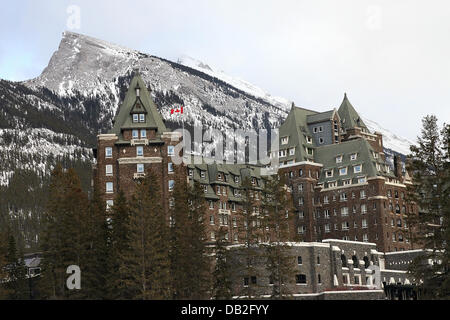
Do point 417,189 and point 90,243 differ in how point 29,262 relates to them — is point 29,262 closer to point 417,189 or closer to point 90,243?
point 90,243

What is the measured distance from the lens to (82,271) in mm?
87312

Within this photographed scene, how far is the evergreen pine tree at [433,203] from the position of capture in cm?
6944

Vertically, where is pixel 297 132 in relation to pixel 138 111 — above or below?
above

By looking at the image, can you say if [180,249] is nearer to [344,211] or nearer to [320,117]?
[344,211]

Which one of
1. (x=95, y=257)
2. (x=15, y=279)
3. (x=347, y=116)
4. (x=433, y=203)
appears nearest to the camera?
(x=433, y=203)

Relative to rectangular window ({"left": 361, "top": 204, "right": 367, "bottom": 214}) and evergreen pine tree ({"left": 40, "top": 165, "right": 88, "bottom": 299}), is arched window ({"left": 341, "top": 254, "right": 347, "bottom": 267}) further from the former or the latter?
evergreen pine tree ({"left": 40, "top": 165, "right": 88, "bottom": 299})

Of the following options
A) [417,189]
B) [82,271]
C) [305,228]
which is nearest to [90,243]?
[82,271]

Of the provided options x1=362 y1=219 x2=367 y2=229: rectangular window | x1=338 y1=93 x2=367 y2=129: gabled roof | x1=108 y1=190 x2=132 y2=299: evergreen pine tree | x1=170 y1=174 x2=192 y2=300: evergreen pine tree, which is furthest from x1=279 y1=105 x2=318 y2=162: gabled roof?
x1=108 y1=190 x2=132 y2=299: evergreen pine tree

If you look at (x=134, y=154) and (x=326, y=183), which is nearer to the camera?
(x=134, y=154)

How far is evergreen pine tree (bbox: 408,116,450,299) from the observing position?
69.4m

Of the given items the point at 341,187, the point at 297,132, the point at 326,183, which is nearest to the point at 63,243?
the point at 341,187

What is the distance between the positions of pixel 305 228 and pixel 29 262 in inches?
1909

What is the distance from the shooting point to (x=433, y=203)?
2808 inches
